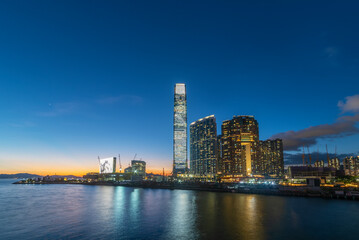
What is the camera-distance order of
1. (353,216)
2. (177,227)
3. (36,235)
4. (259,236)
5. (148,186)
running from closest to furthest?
(259,236), (36,235), (177,227), (353,216), (148,186)

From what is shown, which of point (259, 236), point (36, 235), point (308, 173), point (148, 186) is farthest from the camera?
point (148, 186)

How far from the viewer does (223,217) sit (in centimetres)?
5359

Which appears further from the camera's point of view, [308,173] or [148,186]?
[148,186]

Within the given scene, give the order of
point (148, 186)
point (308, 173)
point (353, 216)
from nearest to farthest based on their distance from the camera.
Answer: point (353, 216)
point (308, 173)
point (148, 186)

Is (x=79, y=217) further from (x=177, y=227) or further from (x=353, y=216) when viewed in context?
(x=353, y=216)

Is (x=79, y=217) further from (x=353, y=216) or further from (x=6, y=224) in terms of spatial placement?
(x=353, y=216)

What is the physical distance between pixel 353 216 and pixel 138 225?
49.7 m

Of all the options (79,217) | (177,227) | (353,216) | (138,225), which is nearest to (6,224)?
(79,217)

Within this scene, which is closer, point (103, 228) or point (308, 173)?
point (103, 228)

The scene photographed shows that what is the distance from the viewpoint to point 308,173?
183750 millimetres

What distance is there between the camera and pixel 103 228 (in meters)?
45.4

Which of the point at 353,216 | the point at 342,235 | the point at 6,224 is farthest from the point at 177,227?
the point at 353,216

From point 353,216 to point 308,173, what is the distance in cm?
14413

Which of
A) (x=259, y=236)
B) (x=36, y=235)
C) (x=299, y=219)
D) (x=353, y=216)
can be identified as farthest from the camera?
(x=353, y=216)
